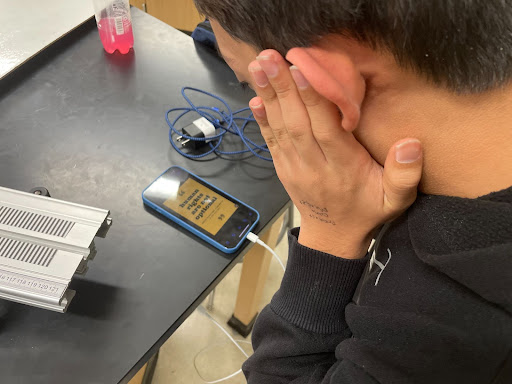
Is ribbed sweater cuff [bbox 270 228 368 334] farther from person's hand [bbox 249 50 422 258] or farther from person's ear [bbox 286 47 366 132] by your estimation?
person's ear [bbox 286 47 366 132]

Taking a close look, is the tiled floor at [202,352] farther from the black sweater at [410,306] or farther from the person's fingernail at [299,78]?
the person's fingernail at [299,78]

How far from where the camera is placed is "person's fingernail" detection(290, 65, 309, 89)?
1.59 feet

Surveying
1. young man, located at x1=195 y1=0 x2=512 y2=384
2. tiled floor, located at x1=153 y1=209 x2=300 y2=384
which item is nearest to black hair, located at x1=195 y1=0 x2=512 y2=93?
young man, located at x1=195 y1=0 x2=512 y2=384

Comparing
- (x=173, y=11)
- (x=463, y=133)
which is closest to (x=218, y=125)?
(x=463, y=133)

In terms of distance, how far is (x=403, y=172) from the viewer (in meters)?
0.52

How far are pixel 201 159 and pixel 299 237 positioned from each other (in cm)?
29

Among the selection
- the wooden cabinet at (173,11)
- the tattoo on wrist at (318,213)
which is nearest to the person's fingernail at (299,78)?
the tattoo on wrist at (318,213)

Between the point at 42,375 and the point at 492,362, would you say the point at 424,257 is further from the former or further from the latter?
the point at 42,375

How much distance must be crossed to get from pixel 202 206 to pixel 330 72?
441 millimetres

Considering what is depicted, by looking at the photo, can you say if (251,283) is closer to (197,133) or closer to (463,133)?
(197,133)

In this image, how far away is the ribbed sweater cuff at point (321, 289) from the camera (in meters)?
0.68

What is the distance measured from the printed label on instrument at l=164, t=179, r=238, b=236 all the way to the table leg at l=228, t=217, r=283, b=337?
22cm

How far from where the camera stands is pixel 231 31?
0.50 m

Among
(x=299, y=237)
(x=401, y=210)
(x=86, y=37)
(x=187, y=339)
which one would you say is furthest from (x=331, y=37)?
(x=187, y=339)
